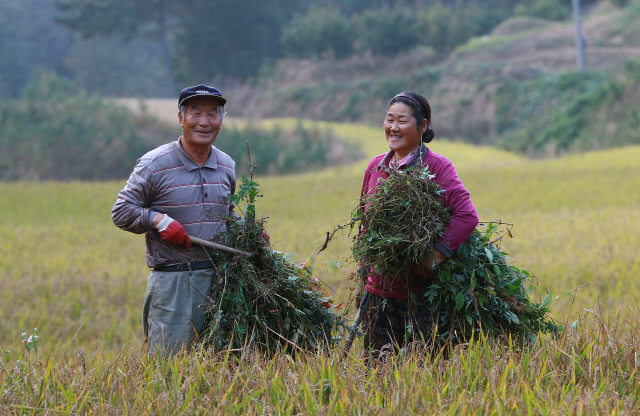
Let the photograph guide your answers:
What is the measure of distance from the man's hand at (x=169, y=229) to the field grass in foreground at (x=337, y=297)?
539 mm

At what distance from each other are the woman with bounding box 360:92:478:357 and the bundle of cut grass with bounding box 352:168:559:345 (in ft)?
0.19

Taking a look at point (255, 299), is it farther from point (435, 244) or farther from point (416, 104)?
point (416, 104)

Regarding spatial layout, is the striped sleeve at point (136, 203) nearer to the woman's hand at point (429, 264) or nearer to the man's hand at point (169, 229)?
the man's hand at point (169, 229)

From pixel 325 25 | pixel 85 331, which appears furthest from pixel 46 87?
pixel 85 331

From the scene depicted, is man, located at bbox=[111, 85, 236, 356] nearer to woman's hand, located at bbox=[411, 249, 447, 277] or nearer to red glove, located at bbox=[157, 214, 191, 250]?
red glove, located at bbox=[157, 214, 191, 250]

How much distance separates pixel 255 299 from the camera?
3.34m

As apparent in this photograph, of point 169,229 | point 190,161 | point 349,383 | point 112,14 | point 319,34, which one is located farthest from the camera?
point 319,34

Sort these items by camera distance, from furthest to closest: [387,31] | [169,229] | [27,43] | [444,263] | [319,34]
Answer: [27,43]
[387,31]
[319,34]
[444,263]
[169,229]

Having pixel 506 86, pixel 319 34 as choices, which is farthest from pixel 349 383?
pixel 319 34

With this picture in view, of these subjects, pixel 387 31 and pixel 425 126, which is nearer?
pixel 425 126

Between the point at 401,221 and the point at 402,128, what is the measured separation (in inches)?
19.4

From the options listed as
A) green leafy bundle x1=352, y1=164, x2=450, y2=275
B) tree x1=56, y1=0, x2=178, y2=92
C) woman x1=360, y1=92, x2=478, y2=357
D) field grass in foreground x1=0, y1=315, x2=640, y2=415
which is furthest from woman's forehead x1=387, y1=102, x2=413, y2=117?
tree x1=56, y1=0, x2=178, y2=92

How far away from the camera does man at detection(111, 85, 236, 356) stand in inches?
132

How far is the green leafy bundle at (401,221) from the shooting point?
316cm
